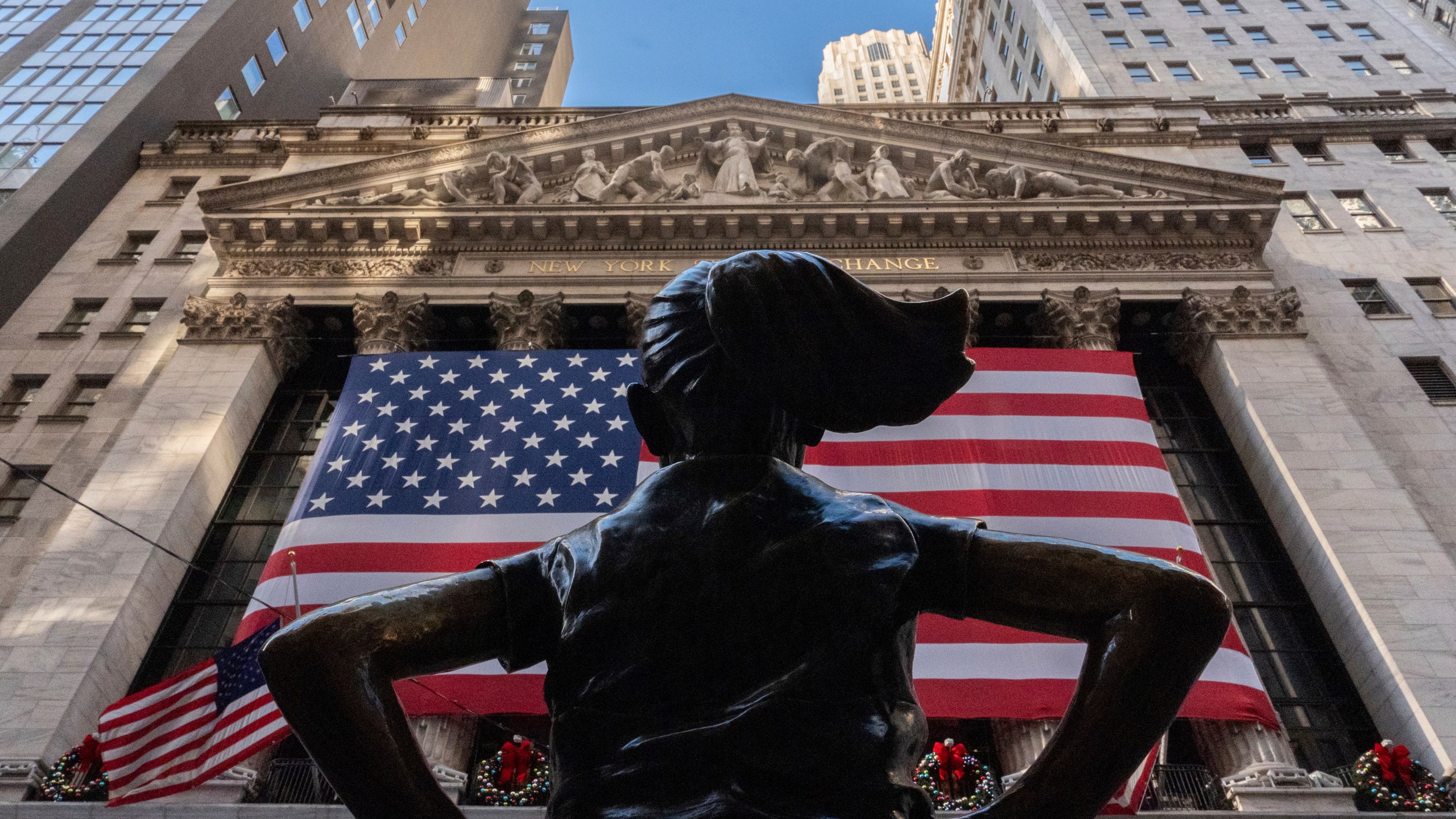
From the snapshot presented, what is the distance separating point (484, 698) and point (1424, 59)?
131ft

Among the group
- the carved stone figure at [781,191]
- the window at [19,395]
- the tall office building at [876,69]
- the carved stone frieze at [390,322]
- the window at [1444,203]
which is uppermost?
the window at [1444,203]

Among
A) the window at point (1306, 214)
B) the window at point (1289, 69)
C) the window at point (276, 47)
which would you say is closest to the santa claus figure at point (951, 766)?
the window at point (1306, 214)

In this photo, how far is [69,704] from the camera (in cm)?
1329

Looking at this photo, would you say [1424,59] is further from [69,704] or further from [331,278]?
[69,704]

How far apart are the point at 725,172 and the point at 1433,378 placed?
1583cm

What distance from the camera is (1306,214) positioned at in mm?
24484

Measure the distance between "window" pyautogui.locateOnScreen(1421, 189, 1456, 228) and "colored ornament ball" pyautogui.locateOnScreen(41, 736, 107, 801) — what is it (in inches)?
1159

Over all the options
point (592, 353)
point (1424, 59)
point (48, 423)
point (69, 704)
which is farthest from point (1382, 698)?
point (1424, 59)

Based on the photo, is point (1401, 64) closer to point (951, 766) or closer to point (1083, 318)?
point (1083, 318)

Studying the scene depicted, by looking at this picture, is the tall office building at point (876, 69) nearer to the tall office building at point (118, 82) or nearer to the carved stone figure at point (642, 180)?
the tall office building at point (118, 82)

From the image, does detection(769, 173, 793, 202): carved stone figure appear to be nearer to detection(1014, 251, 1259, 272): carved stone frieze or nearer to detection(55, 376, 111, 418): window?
detection(1014, 251, 1259, 272): carved stone frieze

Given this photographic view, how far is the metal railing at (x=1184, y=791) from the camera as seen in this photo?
11.9 m

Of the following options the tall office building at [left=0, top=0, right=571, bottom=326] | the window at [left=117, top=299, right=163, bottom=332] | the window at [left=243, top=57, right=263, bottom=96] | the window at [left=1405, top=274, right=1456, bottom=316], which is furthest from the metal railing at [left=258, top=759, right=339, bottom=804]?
the window at [left=243, top=57, right=263, bottom=96]

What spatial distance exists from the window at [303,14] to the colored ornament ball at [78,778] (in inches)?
1251
